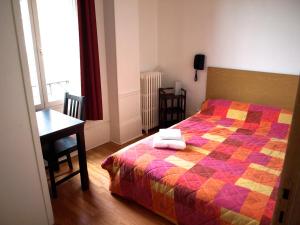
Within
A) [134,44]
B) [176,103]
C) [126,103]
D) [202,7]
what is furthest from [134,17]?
[176,103]

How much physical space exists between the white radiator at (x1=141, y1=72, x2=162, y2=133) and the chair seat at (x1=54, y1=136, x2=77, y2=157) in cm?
148

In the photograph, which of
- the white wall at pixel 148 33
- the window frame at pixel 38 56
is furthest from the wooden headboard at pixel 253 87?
the window frame at pixel 38 56

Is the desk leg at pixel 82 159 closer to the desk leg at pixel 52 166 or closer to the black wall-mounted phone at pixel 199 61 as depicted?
the desk leg at pixel 52 166

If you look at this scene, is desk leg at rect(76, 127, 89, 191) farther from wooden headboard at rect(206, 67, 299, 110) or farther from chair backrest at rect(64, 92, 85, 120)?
wooden headboard at rect(206, 67, 299, 110)

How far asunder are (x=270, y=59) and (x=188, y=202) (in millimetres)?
2247

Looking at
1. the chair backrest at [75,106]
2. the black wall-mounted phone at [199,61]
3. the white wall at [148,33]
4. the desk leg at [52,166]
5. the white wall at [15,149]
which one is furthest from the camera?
the white wall at [148,33]

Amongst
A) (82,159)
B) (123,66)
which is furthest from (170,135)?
(123,66)

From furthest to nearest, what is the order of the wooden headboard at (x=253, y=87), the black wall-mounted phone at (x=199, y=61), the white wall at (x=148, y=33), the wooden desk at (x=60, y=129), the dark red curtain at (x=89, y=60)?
the white wall at (x=148, y=33) < the black wall-mounted phone at (x=199, y=61) < the wooden headboard at (x=253, y=87) < the dark red curtain at (x=89, y=60) < the wooden desk at (x=60, y=129)

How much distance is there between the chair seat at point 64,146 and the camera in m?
2.38

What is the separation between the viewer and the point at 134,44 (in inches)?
134

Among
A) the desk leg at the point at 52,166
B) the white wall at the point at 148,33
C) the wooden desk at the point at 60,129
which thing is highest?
the white wall at the point at 148,33

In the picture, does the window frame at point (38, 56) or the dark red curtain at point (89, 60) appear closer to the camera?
the window frame at point (38, 56)

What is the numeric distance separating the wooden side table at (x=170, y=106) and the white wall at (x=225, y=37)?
0.16m

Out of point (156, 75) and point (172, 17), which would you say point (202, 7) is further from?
point (156, 75)
